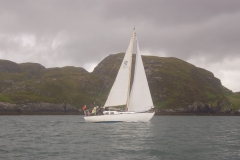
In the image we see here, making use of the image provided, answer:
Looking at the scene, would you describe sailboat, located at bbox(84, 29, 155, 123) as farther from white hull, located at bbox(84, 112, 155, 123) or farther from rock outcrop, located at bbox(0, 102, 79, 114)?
rock outcrop, located at bbox(0, 102, 79, 114)

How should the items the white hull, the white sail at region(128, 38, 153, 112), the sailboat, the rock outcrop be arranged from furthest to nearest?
1. the rock outcrop
2. the white sail at region(128, 38, 153, 112)
3. the sailboat
4. the white hull

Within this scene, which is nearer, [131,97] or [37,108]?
[131,97]

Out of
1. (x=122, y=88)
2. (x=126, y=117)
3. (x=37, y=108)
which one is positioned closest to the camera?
(x=126, y=117)

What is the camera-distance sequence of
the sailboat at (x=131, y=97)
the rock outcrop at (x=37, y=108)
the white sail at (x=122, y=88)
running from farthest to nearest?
the rock outcrop at (x=37, y=108), the white sail at (x=122, y=88), the sailboat at (x=131, y=97)

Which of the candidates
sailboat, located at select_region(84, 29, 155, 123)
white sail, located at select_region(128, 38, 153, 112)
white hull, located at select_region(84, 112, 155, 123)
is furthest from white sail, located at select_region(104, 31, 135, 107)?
white hull, located at select_region(84, 112, 155, 123)

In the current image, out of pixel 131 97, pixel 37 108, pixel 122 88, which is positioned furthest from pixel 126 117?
pixel 37 108

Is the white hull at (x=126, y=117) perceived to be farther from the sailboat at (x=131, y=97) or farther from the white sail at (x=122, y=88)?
the white sail at (x=122, y=88)

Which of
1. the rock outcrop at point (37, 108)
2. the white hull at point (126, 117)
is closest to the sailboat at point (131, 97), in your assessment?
the white hull at point (126, 117)

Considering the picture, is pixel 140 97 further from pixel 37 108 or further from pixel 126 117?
pixel 37 108

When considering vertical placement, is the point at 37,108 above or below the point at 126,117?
above

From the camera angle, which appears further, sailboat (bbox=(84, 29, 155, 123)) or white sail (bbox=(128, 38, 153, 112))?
white sail (bbox=(128, 38, 153, 112))

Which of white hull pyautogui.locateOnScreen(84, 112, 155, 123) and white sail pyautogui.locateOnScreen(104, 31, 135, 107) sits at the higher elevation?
white sail pyautogui.locateOnScreen(104, 31, 135, 107)

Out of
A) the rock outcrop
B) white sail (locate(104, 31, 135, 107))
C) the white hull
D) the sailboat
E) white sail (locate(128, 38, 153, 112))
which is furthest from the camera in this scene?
the rock outcrop

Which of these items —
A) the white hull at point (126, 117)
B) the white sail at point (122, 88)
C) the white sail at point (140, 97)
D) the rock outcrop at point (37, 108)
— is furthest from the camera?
the rock outcrop at point (37, 108)
